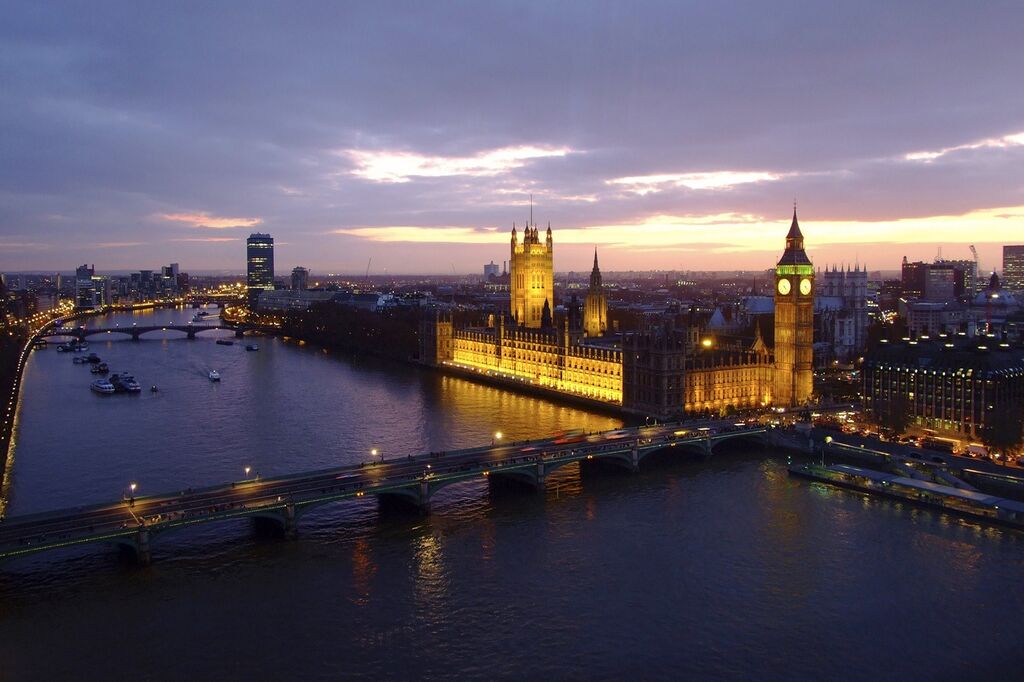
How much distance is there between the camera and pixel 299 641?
106ft

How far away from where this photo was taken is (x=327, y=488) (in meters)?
44.8

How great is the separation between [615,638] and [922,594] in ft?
45.8

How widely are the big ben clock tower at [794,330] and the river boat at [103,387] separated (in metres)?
Answer: 67.8

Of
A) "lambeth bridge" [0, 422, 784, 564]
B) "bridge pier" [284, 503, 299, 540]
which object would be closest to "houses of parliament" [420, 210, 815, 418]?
"lambeth bridge" [0, 422, 784, 564]

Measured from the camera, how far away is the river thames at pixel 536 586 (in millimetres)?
30953

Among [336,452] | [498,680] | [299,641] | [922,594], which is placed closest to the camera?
[498,680]

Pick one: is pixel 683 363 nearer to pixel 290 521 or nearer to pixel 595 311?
pixel 595 311

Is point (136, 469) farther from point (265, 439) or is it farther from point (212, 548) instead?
point (212, 548)

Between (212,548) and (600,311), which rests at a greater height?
(600,311)

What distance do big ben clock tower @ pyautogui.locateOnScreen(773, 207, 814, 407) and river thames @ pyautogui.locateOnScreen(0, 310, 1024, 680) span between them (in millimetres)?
20076

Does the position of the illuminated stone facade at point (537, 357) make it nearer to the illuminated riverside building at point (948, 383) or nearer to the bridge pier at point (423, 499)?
the illuminated riverside building at point (948, 383)

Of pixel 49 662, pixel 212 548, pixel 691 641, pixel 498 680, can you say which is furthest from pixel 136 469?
pixel 691 641

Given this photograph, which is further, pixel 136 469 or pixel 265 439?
pixel 265 439

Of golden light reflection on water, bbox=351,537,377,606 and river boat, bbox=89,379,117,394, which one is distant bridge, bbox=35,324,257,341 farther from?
golden light reflection on water, bbox=351,537,377,606
